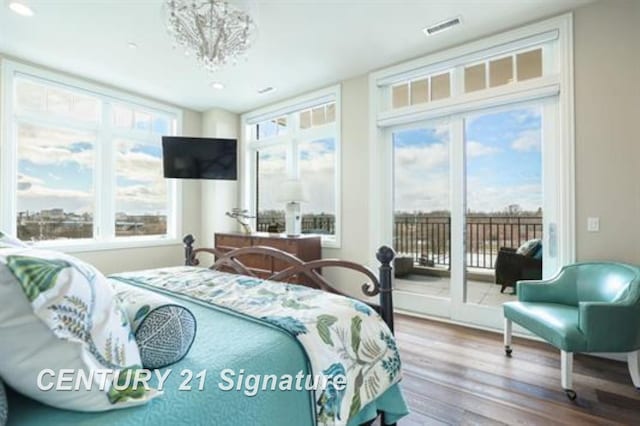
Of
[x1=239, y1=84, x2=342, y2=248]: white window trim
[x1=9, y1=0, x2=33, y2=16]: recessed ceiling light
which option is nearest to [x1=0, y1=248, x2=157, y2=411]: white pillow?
[x1=9, y1=0, x2=33, y2=16]: recessed ceiling light

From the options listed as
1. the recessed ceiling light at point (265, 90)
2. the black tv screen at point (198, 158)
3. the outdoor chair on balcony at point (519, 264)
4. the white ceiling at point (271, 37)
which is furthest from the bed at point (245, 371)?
the recessed ceiling light at point (265, 90)

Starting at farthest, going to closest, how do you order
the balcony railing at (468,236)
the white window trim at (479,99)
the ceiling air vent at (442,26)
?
1. the balcony railing at (468,236)
2. the ceiling air vent at (442,26)
3. the white window trim at (479,99)

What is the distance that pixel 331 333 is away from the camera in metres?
1.33

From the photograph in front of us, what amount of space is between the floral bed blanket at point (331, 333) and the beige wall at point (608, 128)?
7.71 feet

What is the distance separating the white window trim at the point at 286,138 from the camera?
171 inches

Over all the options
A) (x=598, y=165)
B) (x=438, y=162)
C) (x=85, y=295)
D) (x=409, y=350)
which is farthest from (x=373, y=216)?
(x=85, y=295)

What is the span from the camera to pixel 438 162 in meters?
3.77

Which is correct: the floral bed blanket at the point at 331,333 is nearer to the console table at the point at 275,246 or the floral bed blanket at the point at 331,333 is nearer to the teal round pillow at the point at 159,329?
the teal round pillow at the point at 159,329

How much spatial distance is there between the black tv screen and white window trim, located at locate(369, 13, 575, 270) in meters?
2.11

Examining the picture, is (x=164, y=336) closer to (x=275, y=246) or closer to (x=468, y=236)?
(x=275, y=246)

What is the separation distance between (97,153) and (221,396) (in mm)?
4535

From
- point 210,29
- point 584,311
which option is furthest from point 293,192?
point 584,311

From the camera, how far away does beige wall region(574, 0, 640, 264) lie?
2627 mm

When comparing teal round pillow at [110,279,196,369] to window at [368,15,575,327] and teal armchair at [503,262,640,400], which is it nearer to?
teal armchair at [503,262,640,400]
